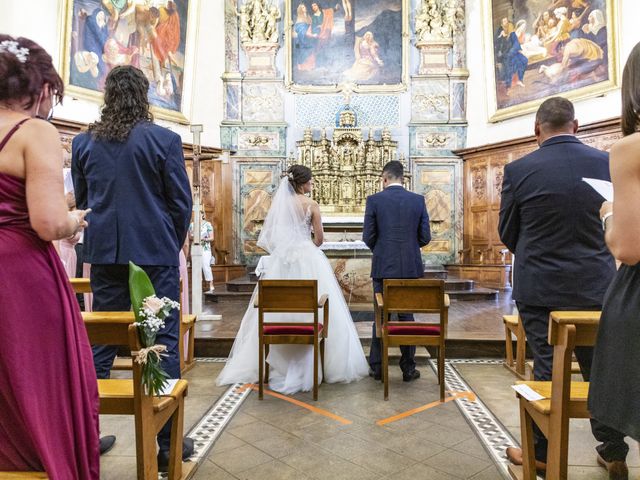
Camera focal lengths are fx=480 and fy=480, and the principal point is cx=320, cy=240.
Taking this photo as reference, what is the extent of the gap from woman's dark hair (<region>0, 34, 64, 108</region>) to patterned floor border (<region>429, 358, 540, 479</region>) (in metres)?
2.64

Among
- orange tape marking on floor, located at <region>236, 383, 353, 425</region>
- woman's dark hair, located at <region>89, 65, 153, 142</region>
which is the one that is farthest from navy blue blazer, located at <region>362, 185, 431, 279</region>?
woman's dark hair, located at <region>89, 65, 153, 142</region>

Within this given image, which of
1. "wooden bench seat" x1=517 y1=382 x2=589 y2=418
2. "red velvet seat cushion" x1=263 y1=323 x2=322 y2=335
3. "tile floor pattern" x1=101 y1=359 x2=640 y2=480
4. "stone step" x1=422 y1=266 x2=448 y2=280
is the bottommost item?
"tile floor pattern" x1=101 y1=359 x2=640 y2=480

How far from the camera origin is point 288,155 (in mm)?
10602

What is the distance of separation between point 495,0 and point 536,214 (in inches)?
361

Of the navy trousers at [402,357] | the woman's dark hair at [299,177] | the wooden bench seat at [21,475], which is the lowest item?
the navy trousers at [402,357]

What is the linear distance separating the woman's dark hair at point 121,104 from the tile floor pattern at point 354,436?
175 cm

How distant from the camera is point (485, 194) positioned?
10.2 meters

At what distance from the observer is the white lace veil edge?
4047 millimetres

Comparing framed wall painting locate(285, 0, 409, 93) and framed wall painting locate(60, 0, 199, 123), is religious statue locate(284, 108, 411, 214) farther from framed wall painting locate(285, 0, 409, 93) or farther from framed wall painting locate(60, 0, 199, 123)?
framed wall painting locate(60, 0, 199, 123)

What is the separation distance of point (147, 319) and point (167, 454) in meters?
1.05

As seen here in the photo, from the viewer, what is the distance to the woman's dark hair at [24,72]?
140cm

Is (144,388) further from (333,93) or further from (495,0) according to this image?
(495,0)

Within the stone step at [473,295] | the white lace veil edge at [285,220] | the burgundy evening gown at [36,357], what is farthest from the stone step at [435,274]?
the burgundy evening gown at [36,357]

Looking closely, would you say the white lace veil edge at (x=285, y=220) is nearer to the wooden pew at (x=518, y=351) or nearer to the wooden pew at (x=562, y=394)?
the wooden pew at (x=518, y=351)
